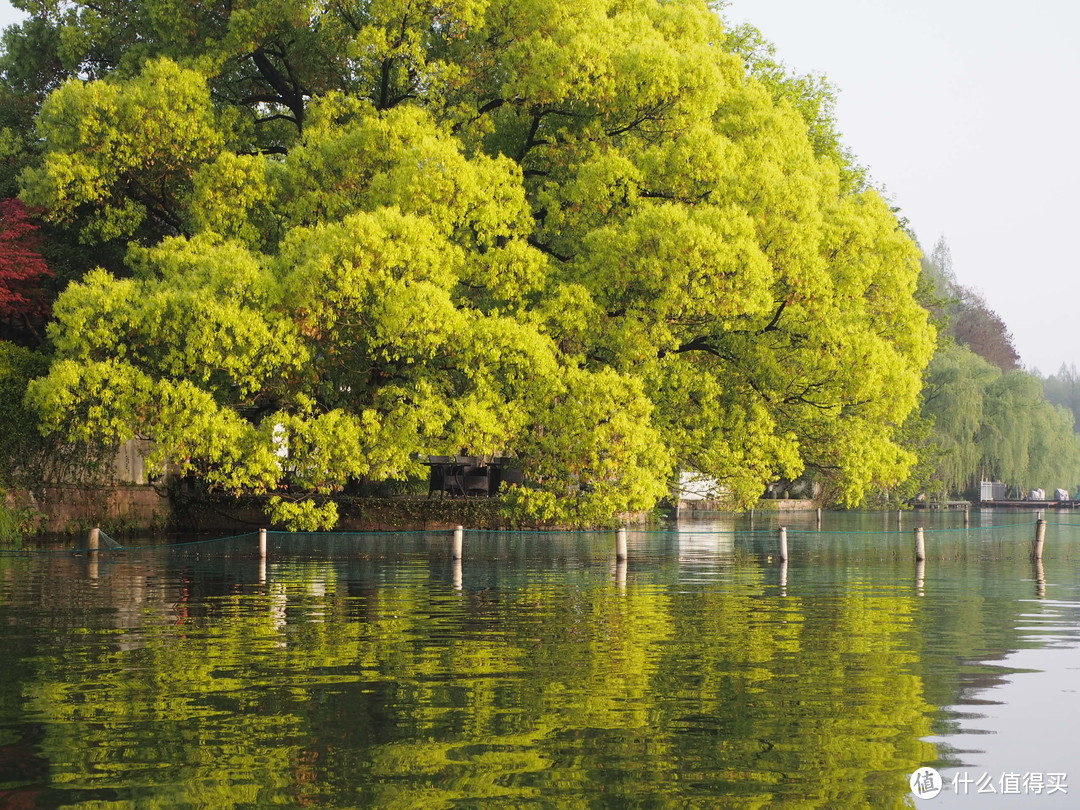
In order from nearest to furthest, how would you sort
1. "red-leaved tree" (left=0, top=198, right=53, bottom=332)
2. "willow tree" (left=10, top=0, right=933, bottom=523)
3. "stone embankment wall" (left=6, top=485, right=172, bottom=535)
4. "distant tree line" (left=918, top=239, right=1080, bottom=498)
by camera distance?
"willow tree" (left=10, top=0, right=933, bottom=523), "red-leaved tree" (left=0, top=198, right=53, bottom=332), "stone embankment wall" (left=6, top=485, right=172, bottom=535), "distant tree line" (left=918, top=239, right=1080, bottom=498)

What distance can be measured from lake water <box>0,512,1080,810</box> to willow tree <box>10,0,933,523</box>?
7006mm

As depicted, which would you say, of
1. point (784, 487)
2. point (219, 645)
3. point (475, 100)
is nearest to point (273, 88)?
point (475, 100)

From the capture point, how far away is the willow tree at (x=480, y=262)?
31.0 meters

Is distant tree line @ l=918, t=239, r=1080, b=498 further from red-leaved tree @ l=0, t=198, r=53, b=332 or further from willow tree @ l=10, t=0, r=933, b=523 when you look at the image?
red-leaved tree @ l=0, t=198, r=53, b=332

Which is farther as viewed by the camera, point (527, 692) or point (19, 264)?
point (19, 264)

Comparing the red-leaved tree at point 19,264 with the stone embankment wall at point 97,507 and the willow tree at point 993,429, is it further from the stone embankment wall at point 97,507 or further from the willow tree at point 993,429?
the willow tree at point 993,429

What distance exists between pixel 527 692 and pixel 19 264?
26.7 meters

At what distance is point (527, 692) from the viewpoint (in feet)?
40.4

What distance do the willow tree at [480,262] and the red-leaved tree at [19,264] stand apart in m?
1.06

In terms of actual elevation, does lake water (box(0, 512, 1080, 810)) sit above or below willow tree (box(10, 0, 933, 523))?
below

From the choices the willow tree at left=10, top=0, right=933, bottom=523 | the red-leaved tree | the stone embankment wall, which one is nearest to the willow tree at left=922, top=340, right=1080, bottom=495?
the willow tree at left=10, top=0, right=933, bottom=523

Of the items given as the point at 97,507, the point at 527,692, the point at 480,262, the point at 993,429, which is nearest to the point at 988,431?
the point at 993,429

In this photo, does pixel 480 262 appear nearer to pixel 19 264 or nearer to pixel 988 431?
pixel 19 264

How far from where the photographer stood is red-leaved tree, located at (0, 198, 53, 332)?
3366 cm
